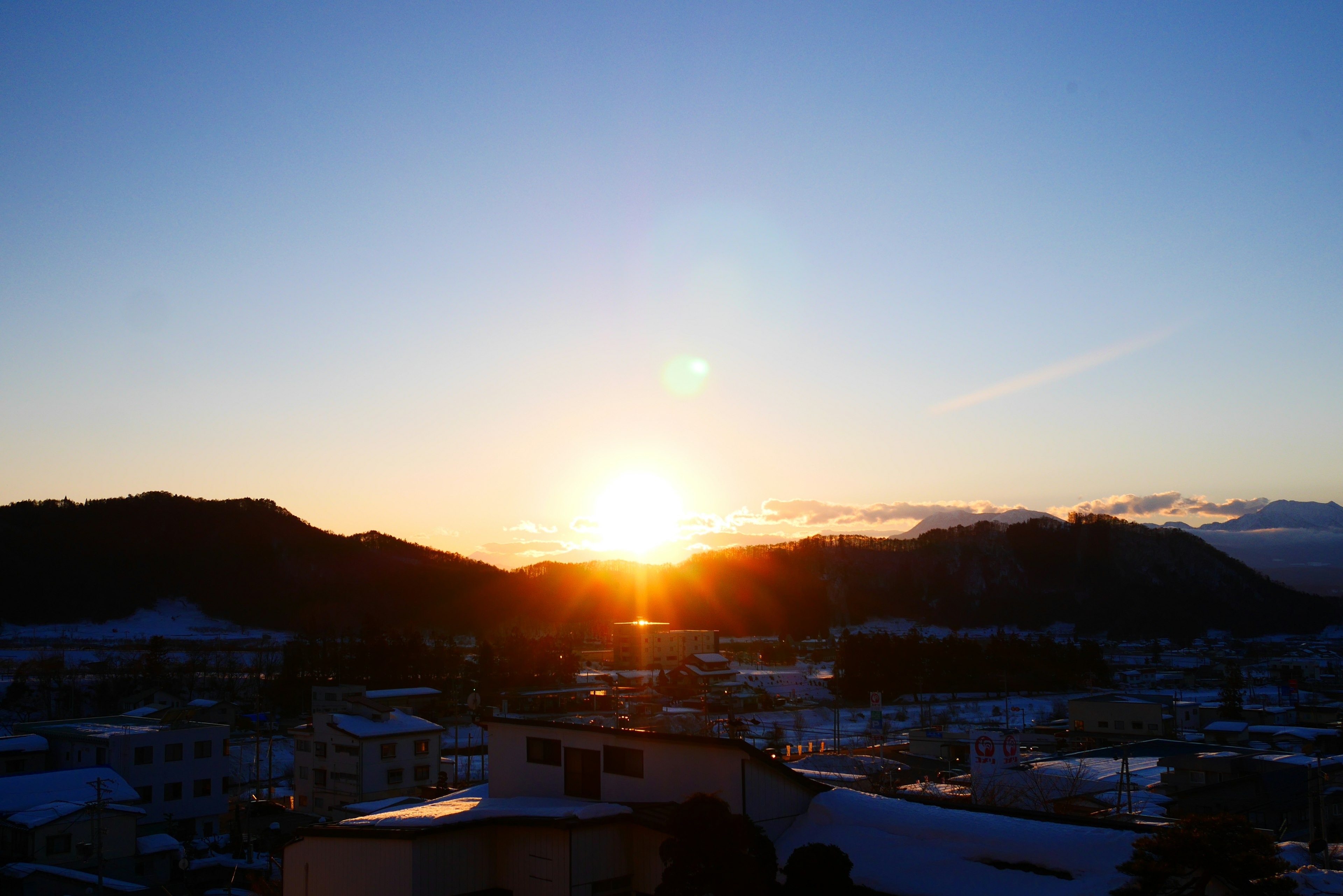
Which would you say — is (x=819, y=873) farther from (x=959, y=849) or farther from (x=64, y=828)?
(x=64, y=828)

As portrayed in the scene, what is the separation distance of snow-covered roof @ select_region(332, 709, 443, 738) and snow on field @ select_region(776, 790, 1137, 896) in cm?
1770

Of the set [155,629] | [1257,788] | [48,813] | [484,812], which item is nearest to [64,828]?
[48,813]

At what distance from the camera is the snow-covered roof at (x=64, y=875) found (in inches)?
628

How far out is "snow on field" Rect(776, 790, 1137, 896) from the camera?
769cm

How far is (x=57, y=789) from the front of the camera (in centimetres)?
1952

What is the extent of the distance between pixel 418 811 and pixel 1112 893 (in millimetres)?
7157

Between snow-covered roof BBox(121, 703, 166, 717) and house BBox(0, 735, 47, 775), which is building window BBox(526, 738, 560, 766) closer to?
house BBox(0, 735, 47, 775)

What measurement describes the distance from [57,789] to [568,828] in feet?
56.3

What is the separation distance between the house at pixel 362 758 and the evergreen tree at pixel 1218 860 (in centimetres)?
2185

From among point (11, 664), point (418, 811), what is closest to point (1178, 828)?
point (418, 811)

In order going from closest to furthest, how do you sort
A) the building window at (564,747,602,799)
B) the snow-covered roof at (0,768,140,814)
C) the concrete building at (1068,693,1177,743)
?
the building window at (564,747,602,799)
the snow-covered roof at (0,768,140,814)
the concrete building at (1068,693,1177,743)

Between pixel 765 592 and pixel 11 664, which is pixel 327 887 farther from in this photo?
pixel 765 592

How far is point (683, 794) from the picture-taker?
376 inches

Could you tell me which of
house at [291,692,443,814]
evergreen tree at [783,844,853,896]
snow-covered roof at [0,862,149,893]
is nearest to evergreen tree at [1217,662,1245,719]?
house at [291,692,443,814]
